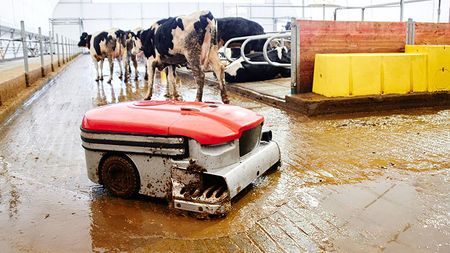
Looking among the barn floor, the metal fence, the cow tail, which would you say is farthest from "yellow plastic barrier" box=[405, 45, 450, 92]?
the metal fence

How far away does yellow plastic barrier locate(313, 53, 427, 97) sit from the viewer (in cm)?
561

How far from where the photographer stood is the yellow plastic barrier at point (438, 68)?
6.13 meters

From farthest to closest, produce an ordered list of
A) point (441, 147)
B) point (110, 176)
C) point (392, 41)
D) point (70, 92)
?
point (70, 92), point (392, 41), point (441, 147), point (110, 176)

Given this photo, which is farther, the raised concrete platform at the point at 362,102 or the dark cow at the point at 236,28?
the dark cow at the point at 236,28

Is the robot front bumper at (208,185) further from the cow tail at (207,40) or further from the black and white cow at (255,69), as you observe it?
the black and white cow at (255,69)

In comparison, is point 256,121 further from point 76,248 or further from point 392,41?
point 392,41

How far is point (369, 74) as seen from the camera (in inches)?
226

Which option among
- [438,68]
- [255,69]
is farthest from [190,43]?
[438,68]

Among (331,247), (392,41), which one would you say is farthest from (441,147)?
(392,41)

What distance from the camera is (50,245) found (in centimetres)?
211

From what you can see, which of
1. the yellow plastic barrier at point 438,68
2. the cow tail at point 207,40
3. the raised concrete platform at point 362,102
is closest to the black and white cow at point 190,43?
the cow tail at point 207,40

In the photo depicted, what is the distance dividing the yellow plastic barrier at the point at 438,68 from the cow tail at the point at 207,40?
123 inches

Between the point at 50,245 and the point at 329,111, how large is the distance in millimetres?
4096

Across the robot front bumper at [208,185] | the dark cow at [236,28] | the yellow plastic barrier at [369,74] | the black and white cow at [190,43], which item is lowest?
the robot front bumper at [208,185]
